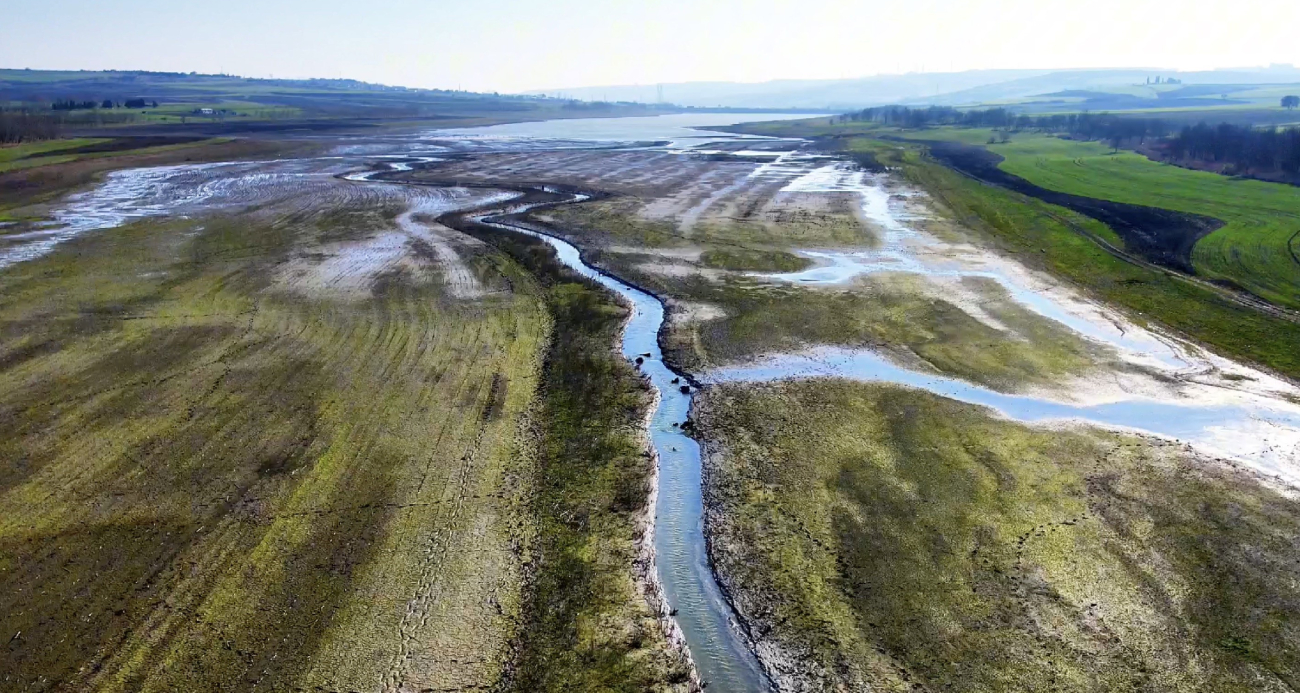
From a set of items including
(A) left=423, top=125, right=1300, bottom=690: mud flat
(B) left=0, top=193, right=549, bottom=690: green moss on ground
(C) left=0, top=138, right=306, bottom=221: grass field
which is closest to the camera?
(B) left=0, top=193, right=549, bottom=690: green moss on ground

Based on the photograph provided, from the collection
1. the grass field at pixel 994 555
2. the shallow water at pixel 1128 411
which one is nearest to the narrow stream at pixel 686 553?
the grass field at pixel 994 555

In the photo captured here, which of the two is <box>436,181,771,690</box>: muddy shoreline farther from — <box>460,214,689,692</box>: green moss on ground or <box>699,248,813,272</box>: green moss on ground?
<box>699,248,813,272</box>: green moss on ground

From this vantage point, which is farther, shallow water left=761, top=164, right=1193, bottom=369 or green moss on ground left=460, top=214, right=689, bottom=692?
shallow water left=761, top=164, right=1193, bottom=369

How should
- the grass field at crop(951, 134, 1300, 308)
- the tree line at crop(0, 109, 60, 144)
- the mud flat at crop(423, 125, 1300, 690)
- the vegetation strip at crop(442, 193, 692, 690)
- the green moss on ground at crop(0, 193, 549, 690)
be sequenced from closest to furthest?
the vegetation strip at crop(442, 193, 692, 690) → the green moss on ground at crop(0, 193, 549, 690) → the mud flat at crop(423, 125, 1300, 690) → the grass field at crop(951, 134, 1300, 308) → the tree line at crop(0, 109, 60, 144)

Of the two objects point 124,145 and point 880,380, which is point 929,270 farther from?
point 124,145

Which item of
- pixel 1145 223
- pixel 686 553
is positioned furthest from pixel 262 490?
pixel 1145 223

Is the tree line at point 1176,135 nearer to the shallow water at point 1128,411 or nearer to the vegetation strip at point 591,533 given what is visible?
the shallow water at point 1128,411

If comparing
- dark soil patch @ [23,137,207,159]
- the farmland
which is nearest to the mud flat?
the farmland
